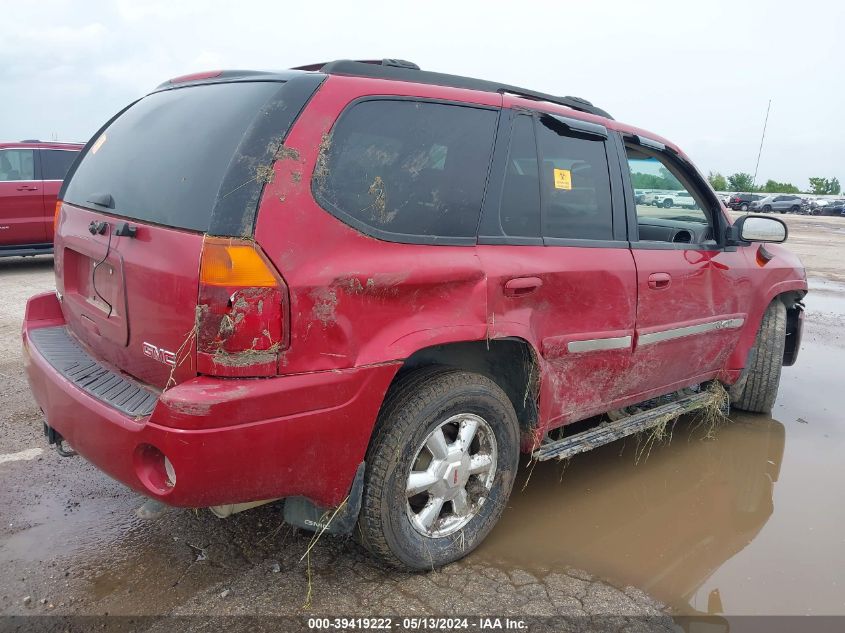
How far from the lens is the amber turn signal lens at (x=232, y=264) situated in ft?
6.72

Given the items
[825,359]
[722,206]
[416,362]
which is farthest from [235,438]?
[825,359]

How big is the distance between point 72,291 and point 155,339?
84cm

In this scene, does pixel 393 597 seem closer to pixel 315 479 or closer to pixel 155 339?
pixel 315 479

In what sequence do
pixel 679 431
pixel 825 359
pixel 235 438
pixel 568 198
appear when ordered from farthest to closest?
pixel 825 359
pixel 679 431
pixel 568 198
pixel 235 438

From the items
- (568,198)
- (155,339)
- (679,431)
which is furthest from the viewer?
(679,431)

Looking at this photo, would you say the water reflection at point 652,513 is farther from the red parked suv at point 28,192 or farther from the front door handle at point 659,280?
the red parked suv at point 28,192

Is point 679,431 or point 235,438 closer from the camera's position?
point 235,438

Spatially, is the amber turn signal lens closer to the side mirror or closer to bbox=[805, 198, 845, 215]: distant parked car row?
the side mirror

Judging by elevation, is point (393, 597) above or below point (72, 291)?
below

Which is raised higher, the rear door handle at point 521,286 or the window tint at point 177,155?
the window tint at point 177,155

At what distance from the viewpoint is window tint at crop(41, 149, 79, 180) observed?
368 inches

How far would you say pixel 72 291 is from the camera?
9.23 ft

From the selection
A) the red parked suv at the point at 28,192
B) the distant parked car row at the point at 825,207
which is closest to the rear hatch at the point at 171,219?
the red parked suv at the point at 28,192

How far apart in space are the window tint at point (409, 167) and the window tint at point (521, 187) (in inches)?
5.3
